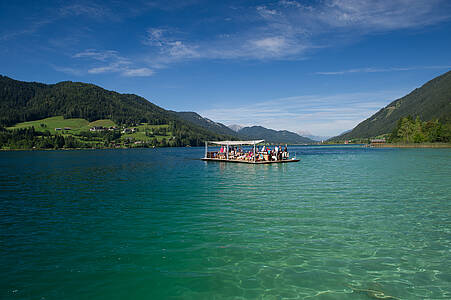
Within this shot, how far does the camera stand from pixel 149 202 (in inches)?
751

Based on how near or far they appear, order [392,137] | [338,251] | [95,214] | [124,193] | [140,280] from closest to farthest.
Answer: [140,280], [338,251], [95,214], [124,193], [392,137]

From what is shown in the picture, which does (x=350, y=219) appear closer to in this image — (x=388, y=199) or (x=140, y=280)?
(x=388, y=199)

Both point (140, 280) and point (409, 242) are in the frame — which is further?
point (409, 242)

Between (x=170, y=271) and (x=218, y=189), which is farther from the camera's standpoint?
(x=218, y=189)

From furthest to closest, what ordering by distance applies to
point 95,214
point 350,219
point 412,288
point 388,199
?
1. point 388,199
2. point 95,214
3. point 350,219
4. point 412,288

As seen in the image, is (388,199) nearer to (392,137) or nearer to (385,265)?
(385,265)

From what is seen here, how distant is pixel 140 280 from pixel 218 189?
16.2 metres

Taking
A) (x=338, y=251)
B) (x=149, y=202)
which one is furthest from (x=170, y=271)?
(x=149, y=202)

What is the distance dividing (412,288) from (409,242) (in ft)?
12.5

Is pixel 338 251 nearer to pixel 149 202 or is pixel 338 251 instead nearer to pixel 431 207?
pixel 431 207

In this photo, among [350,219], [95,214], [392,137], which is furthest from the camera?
[392,137]

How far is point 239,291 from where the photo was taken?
24.5 feet

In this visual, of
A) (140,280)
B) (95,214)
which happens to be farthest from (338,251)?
(95,214)

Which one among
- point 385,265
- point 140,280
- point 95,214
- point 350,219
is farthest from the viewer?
point 95,214
